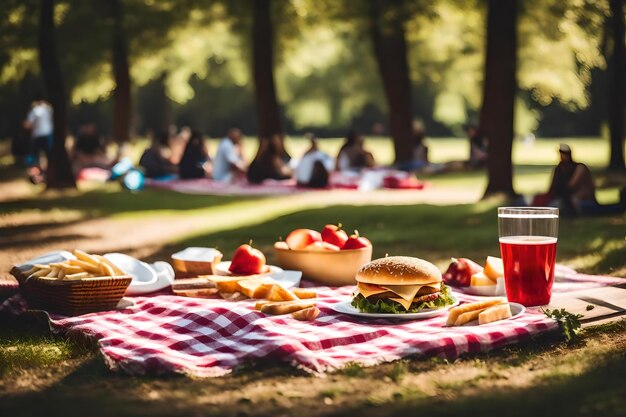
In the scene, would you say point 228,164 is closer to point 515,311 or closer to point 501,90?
point 501,90

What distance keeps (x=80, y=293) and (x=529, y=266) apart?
9.85ft

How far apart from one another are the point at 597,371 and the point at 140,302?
3.32 meters

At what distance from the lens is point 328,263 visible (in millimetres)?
7613

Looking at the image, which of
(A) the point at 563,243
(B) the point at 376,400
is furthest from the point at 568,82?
(B) the point at 376,400

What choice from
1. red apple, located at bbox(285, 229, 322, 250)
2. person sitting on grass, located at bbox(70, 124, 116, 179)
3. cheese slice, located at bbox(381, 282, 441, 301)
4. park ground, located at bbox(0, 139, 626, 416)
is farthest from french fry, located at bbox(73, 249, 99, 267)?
person sitting on grass, located at bbox(70, 124, 116, 179)

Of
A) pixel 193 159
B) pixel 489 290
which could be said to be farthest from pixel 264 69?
pixel 489 290

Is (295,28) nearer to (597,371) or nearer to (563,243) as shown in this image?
(563,243)

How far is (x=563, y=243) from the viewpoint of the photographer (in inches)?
445

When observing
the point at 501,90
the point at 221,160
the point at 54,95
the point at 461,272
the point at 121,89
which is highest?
the point at 121,89

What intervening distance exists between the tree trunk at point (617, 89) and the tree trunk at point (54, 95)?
11.8 meters

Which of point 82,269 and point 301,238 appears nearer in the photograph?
point 82,269

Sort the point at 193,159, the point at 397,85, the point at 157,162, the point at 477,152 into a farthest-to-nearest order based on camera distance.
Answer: the point at 397,85 < the point at 477,152 < the point at 157,162 < the point at 193,159

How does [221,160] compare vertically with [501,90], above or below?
below

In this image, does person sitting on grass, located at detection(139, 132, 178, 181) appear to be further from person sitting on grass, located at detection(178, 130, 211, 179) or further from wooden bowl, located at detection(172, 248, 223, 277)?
wooden bowl, located at detection(172, 248, 223, 277)
